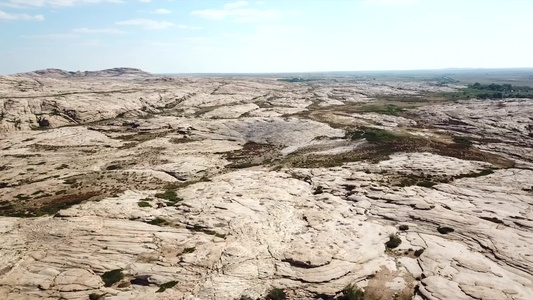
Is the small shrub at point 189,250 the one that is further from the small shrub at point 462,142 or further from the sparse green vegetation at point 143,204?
the small shrub at point 462,142

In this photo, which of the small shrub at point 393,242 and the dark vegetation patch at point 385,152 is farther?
the dark vegetation patch at point 385,152

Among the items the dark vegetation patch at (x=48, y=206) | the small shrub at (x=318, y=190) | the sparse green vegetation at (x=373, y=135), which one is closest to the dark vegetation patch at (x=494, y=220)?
the small shrub at (x=318, y=190)

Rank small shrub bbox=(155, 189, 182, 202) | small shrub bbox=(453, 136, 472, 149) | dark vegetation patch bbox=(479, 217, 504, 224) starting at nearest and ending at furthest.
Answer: dark vegetation patch bbox=(479, 217, 504, 224) → small shrub bbox=(155, 189, 182, 202) → small shrub bbox=(453, 136, 472, 149)

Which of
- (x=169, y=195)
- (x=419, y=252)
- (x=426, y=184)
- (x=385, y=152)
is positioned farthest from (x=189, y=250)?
(x=385, y=152)

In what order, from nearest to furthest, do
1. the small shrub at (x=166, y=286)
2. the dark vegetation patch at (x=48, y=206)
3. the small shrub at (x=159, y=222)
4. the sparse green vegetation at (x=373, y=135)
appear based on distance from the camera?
the small shrub at (x=166, y=286) → the small shrub at (x=159, y=222) → the dark vegetation patch at (x=48, y=206) → the sparse green vegetation at (x=373, y=135)

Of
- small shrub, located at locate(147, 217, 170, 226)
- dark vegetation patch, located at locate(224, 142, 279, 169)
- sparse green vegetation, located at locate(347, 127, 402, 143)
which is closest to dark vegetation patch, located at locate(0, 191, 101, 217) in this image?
small shrub, located at locate(147, 217, 170, 226)

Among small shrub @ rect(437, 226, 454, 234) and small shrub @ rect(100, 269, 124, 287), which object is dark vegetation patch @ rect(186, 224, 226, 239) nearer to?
small shrub @ rect(100, 269, 124, 287)

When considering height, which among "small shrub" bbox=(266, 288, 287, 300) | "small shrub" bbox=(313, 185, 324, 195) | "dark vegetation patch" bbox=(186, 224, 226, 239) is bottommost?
"small shrub" bbox=(266, 288, 287, 300)
